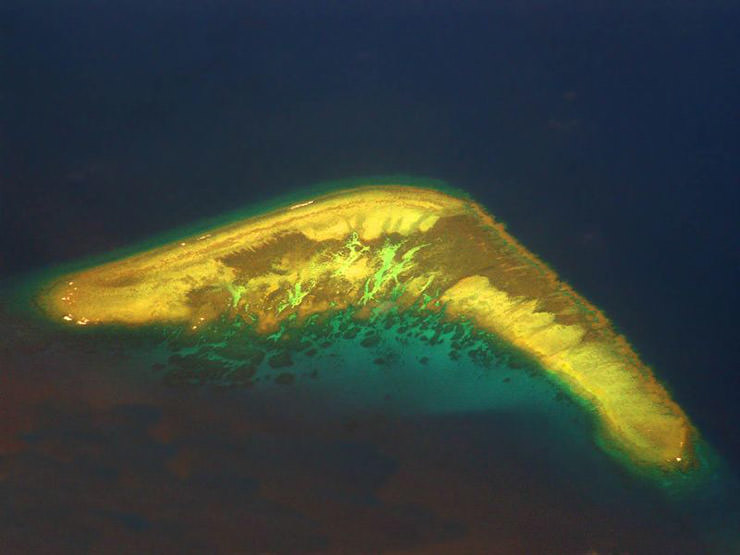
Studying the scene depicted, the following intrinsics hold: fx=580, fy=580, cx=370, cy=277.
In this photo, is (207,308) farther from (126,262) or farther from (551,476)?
(551,476)

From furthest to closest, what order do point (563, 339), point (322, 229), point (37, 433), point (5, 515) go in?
point (322, 229) → point (563, 339) → point (37, 433) → point (5, 515)

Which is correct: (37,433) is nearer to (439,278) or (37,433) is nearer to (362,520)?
(362,520)

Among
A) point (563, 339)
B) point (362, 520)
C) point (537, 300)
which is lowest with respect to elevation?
point (362, 520)

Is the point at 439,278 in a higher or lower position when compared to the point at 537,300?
higher

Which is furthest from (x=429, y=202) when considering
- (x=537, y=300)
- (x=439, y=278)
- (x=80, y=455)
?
(x=80, y=455)

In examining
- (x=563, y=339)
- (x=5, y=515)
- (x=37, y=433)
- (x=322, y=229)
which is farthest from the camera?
(x=322, y=229)

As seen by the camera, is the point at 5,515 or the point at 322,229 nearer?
the point at 5,515

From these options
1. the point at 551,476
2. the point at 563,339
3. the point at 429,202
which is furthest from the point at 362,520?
the point at 429,202
